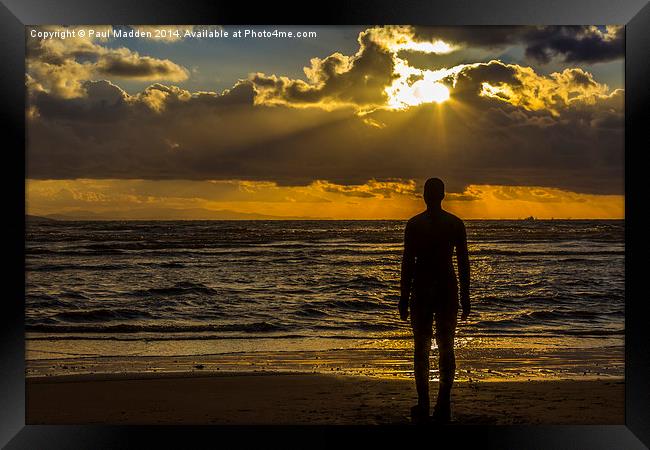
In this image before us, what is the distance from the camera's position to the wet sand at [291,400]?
23.1 ft

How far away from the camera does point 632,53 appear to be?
19.1 ft

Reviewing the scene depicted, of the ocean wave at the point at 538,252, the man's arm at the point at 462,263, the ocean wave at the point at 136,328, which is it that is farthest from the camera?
the ocean wave at the point at 538,252

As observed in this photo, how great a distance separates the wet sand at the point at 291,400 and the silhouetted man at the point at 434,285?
82 cm

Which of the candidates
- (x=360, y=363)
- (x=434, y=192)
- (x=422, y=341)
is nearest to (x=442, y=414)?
(x=422, y=341)

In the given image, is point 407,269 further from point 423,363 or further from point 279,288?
point 279,288

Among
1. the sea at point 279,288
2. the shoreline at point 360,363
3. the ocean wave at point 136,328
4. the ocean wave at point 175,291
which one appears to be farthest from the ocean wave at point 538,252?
the shoreline at point 360,363

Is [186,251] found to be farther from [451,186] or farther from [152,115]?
[451,186]

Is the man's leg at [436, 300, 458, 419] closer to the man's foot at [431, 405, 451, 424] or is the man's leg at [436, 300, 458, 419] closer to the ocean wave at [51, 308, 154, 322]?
the man's foot at [431, 405, 451, 424]

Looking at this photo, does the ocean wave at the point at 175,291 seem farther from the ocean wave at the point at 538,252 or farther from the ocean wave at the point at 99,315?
the ocean wave at the point at 538,252

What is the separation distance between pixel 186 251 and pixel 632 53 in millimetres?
22755

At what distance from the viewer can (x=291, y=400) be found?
7.61 m

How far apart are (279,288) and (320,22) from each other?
15.5 m

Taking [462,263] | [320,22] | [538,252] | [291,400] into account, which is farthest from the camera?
[538,252]

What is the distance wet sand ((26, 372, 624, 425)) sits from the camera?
23.1 ft
